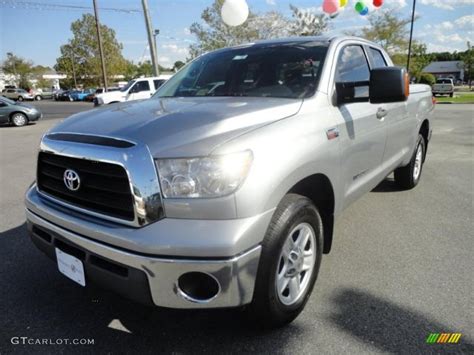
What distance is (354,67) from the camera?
3287 mm

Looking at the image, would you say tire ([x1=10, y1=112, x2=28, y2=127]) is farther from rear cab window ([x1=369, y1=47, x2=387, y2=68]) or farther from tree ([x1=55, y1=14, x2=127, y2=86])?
tree ([x1=55, y1=14, x2=127, y2=86])

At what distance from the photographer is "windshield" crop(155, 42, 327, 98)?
2826 millimetres

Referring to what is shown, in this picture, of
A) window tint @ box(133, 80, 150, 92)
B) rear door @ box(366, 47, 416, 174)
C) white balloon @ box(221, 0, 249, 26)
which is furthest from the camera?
window tint @ box(133, 80, 150, 92)

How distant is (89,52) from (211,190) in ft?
196

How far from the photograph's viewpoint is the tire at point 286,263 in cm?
195

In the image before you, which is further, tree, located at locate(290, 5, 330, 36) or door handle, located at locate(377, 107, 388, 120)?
tree, located at locate(290, 5, 330, 36)

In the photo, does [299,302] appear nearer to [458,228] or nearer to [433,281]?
[433,281]

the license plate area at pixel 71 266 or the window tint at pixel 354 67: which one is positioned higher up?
the window tint at pixel 354 67

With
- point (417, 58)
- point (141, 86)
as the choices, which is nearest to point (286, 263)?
point (141, 86)

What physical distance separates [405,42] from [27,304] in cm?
3564

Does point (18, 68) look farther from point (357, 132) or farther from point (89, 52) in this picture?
point (357, 132)

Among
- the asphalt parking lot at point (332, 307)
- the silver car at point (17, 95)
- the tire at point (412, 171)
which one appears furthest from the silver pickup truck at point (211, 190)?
the silver car at point (17, 95)

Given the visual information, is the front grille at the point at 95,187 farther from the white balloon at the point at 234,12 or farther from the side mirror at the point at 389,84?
the white balloon at the point at 234,12

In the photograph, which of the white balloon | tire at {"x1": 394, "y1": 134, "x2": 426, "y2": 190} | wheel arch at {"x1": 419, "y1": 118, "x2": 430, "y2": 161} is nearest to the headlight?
tire at {"x1": 394, "y1": 134, "x2": 426, "y2": 190}
